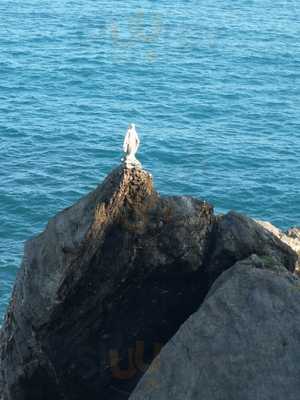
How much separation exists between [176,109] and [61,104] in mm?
16697

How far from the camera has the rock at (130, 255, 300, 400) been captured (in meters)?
23.5

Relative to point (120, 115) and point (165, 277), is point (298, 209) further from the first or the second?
point (165, 277)

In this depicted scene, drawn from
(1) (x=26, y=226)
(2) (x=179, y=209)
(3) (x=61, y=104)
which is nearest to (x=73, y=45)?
(3) (x=61, y=104)

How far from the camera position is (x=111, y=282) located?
2878 centimetres

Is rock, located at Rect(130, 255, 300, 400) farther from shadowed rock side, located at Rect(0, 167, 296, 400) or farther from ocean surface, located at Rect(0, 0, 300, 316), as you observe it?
Answer: ocean surface, located at Rect(0, 0, 300, 316)

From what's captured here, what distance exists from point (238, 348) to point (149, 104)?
310 feet

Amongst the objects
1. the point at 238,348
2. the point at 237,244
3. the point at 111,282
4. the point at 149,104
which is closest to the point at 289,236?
the point at 237,244

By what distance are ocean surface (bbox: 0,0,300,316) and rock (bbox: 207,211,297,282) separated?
149 ft

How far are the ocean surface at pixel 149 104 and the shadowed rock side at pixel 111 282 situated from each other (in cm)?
4378

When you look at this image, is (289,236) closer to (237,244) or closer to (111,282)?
(237,244)

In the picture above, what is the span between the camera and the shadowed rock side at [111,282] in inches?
1106

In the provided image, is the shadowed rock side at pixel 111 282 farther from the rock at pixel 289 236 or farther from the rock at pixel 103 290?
the rock at pixel 289 236

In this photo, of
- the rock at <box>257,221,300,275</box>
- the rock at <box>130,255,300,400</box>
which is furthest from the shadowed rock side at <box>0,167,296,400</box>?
the rock at <box>257,221,300,275</box>

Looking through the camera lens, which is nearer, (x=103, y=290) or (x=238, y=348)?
(x=238, y=348)
